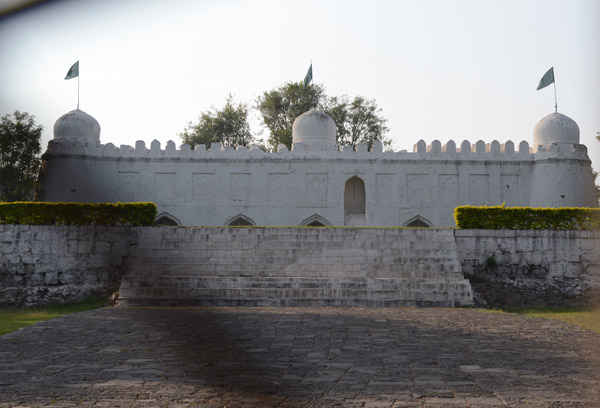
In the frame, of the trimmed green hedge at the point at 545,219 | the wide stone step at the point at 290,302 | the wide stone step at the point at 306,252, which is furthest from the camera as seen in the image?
the trimmed green hedge at the point at 545,219

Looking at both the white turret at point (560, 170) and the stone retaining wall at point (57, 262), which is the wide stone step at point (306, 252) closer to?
the stone retaining wall at point (57, 262)

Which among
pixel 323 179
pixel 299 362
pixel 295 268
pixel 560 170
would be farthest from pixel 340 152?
pixel 299 362

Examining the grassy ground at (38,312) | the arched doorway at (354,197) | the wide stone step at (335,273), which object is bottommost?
the grassy ground at (38,312)

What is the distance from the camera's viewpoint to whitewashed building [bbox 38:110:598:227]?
29547mm

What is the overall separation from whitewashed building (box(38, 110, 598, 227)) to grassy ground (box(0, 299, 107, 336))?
13074mm

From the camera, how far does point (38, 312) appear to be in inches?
606

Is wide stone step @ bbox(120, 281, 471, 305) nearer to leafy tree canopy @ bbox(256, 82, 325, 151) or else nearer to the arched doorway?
the arched doorway

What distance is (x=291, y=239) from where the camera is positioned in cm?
1839

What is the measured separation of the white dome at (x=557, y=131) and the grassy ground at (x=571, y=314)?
15.7 metres

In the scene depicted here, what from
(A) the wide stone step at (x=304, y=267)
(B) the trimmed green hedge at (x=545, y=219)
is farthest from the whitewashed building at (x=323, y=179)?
(A) the wide stone step at (x=304, y=267)

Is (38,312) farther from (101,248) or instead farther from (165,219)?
(165,219)

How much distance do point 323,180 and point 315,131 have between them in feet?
9.21

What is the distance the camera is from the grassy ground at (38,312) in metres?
12.5

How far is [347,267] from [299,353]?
29.2 feet
